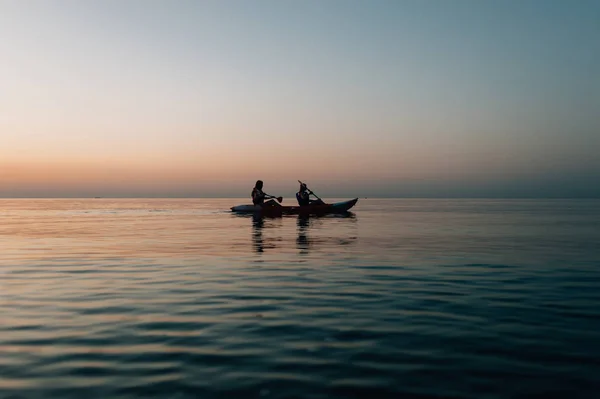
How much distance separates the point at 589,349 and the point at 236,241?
1799 centimetres

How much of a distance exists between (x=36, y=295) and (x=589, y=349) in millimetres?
10385

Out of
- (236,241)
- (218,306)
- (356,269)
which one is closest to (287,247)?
(236,241)

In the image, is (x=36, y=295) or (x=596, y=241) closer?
(x=36, y=295)

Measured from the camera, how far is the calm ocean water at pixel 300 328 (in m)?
5.48

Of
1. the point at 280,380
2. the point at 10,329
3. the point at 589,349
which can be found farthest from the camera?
the point at 10,329

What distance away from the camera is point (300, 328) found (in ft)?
26.0

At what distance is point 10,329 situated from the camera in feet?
25.6

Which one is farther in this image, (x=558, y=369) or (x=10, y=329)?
(x=10, y=329)

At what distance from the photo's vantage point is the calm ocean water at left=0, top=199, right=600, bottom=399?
548 centimetres

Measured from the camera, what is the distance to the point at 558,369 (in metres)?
5.93

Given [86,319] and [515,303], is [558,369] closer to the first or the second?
[515,303]

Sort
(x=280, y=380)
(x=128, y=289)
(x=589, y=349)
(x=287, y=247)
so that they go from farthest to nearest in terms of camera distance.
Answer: (x=287, y=247) < (x=128, y=289) < (x=589, y=349) < (x=280, y=380)

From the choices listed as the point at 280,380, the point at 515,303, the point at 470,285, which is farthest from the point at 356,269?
the point at 280,380

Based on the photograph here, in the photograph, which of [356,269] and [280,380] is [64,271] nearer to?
[356,269]
